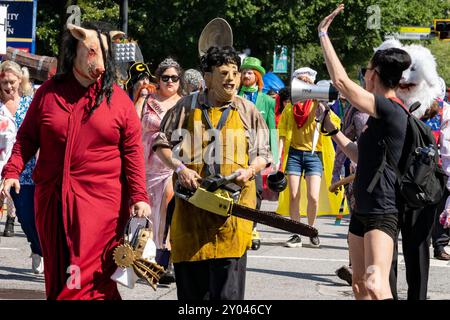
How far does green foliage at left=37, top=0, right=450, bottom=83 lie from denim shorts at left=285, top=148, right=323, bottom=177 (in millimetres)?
21164

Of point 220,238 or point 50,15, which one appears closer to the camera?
point 220,238

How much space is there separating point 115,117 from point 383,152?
146 cm

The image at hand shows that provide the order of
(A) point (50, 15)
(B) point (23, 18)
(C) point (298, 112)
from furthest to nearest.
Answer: (A) point (50, 15) → (B) point (23, 18) → (C) point (298, 112)

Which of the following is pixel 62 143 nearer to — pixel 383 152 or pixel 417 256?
pixel 383 152

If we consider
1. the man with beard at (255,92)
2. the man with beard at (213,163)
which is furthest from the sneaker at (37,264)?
the man with beard at (213,163)

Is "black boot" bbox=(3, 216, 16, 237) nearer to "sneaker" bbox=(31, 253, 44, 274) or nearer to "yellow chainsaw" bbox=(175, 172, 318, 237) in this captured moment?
"sneaker" bbox=(31, 253, 44, 274)

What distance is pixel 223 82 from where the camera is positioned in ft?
21.8

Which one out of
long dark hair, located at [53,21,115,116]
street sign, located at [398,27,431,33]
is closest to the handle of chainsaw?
long dark hair, located at [53,21,115,116]

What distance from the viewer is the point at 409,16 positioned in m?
43.8

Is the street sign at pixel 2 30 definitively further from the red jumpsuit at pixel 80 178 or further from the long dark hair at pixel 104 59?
the red jumpsuit at pixel 80 178

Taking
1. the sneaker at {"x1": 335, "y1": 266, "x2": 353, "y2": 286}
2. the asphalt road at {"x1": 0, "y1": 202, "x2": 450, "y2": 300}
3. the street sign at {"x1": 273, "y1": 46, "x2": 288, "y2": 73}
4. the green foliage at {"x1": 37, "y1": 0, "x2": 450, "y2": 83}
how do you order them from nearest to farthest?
the asphalt road at {"x1": 0, "y1": 202, "x2": 450, "y2": 300} < the sneaker at {"x1": 335, "y1": 266, "x2": 353, "y2": 286} < the green foliage at {"x1": 37, "y1": 0, "x2": 450, "y2": 83} < the street sign at {"x1": 273, "y1": 46, "x2": 288, "y2": 73}

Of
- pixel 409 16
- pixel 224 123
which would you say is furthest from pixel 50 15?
pixel 224 123

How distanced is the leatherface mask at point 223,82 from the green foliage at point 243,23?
2666 cm

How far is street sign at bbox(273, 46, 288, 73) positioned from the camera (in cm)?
3753
